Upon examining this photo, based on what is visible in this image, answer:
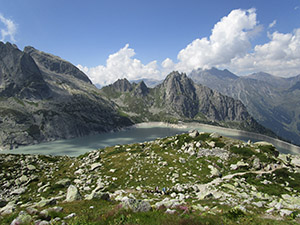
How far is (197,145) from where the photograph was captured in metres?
38.2

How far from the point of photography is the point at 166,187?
23438mm

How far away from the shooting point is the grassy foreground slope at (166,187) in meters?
10.9

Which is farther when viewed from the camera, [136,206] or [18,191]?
[18,191]

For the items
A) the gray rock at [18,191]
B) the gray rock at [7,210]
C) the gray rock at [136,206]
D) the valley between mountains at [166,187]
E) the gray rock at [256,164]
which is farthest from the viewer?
the gray rock at [18,191]

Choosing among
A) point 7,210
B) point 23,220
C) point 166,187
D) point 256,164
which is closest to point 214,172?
point 256,164

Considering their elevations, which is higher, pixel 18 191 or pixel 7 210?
pixel 7 210

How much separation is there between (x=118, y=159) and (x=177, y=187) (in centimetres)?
1891

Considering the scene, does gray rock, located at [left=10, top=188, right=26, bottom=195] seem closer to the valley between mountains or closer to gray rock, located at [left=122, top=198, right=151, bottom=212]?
the valley between mountains

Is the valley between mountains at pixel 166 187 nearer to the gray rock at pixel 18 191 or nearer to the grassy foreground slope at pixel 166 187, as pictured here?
the grassy foreground slope at pixel 166 187

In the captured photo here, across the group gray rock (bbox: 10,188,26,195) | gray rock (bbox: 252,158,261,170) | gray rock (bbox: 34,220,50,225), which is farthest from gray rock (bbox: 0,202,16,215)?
gray rock (bbox: 252,158,261,170)

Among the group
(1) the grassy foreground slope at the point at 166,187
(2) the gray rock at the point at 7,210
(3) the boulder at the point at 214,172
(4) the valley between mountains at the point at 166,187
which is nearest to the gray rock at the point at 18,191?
(1) the grassy foreground slope at the point at 166,187

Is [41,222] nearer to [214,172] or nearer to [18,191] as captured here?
[214,172]

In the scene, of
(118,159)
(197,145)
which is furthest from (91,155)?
(197,145)

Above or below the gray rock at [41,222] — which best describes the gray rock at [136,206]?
below
